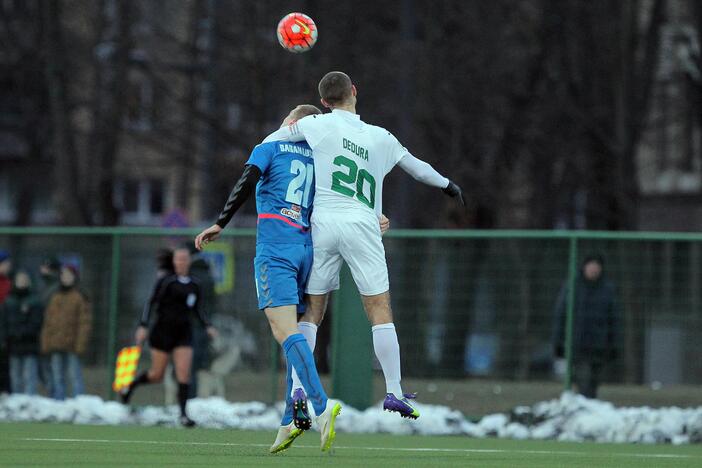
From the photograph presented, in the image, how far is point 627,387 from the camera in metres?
16.3

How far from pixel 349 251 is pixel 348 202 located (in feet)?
0.99

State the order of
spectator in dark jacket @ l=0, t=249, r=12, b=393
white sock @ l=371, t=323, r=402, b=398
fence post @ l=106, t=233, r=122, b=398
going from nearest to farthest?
white sock @ l=371, t=323, r=402, b=398 → fence post @ l=106, t=233, r=122, b=398 → spectator in dark jacket @ l=0, t=249, r=12, b=393

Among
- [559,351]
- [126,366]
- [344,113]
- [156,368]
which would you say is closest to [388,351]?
[344,113]

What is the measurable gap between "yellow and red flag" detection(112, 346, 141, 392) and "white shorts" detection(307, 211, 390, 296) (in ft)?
24.1

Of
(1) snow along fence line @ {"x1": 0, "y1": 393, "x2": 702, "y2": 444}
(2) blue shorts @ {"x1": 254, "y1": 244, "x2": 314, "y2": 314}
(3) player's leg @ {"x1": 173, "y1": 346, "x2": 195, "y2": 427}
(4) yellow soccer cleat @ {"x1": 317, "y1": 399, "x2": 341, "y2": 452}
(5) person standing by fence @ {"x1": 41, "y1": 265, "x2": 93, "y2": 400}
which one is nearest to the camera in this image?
(4) yellow soccer cleat @ {"x1": 317, "y1": 399, "x2": 341, "y2": 452}

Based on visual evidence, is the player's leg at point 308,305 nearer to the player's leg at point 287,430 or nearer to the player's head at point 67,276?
the player's leg at point 287,430

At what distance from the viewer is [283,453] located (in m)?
10.7

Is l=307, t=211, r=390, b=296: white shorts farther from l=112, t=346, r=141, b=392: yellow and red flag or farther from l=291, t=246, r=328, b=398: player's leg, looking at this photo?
l=112, t=346, r=141, b=392: yellow and red flag

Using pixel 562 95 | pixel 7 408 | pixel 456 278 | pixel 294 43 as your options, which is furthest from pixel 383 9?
pixel 294 43

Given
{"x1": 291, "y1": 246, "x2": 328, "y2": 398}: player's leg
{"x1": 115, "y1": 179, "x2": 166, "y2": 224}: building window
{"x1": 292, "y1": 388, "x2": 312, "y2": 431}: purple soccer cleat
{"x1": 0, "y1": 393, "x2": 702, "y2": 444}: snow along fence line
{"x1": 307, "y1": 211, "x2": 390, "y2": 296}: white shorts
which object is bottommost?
{"x1": 0, "y1": 393, "x2": 702, "y2": 444}: snow along fence line

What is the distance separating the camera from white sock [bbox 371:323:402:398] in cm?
1046

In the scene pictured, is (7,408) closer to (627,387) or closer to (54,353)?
(54,353)

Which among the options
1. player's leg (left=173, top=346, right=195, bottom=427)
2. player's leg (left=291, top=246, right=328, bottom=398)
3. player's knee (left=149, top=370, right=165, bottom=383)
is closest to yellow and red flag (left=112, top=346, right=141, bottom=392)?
player's knee (left=149, top=370, right=165, bottom=383)

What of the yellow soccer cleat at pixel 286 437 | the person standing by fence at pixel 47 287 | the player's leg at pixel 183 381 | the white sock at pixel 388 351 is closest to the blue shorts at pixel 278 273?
the white sock at pixel 388 351
